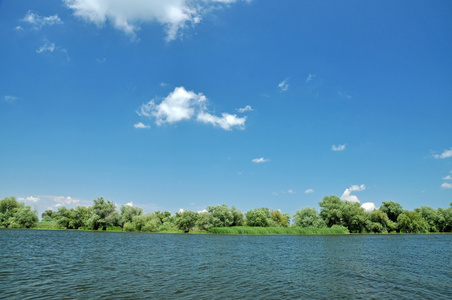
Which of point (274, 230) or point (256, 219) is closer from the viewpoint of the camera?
point (274, 230)

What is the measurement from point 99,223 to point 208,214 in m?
43.8

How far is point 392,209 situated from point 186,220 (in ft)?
299

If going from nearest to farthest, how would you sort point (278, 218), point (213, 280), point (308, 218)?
point (213, 280) < point (308, 218) < point (278, 218)

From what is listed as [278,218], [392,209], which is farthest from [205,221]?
[392,209]

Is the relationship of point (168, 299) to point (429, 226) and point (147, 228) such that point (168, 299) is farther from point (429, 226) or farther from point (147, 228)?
point (429, 226)

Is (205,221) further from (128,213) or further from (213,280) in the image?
(213,280)

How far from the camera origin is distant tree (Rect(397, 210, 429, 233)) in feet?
378

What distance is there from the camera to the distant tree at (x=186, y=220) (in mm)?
108125

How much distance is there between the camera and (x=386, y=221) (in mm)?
114000

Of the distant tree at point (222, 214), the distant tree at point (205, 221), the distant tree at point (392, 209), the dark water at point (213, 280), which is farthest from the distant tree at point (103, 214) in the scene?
the distant tree at point (392, 209)

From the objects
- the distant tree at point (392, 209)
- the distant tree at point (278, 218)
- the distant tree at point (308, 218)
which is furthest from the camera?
the distant tree at point (278, 218)

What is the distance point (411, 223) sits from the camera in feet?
381

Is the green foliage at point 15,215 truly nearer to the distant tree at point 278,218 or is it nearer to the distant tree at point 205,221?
the distant tree at point 205,221

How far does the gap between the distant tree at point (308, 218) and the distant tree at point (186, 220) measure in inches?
1613
